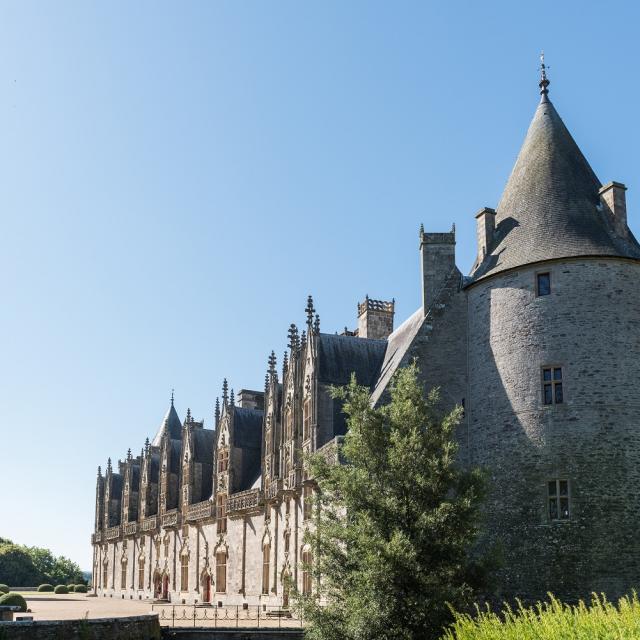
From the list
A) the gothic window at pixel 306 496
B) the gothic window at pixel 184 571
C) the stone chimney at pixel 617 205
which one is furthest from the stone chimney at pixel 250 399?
the stone chimney at pixel 617 205

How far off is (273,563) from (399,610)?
14809mm

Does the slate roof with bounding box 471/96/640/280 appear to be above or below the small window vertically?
above

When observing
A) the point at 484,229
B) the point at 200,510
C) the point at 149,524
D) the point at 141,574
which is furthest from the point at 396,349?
the point at 141,574

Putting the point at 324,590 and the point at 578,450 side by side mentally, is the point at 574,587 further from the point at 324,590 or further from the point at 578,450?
the point at 324,590

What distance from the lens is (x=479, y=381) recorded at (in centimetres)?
2667

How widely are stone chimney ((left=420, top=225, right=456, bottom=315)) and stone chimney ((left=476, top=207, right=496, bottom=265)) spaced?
990 millimetres

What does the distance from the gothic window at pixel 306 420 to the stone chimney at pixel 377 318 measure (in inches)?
337

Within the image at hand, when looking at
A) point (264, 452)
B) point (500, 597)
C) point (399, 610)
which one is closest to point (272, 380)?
point (264, 452)

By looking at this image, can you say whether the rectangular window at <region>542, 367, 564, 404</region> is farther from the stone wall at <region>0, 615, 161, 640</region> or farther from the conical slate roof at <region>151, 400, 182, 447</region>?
the conical slate roof at <region>151, 400, 182, 447</region>

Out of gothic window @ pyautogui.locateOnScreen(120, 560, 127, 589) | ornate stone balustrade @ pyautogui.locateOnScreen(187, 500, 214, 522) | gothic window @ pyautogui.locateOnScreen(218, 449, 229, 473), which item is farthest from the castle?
gothic window @ pyautogui.locateOnScreen(120, 560, 127, 589)

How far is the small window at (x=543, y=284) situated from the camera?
25.6 m

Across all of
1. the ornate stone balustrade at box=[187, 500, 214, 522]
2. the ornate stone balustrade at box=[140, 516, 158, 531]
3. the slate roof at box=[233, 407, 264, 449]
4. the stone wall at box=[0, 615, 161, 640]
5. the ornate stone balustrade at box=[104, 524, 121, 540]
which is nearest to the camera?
the stone wall at box=[0, 615, 161, 640]

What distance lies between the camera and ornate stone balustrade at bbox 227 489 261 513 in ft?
118

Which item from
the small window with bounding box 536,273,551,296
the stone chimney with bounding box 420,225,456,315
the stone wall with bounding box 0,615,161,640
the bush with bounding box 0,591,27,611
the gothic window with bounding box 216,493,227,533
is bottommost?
the bush with bounding box 0,591,27,611
